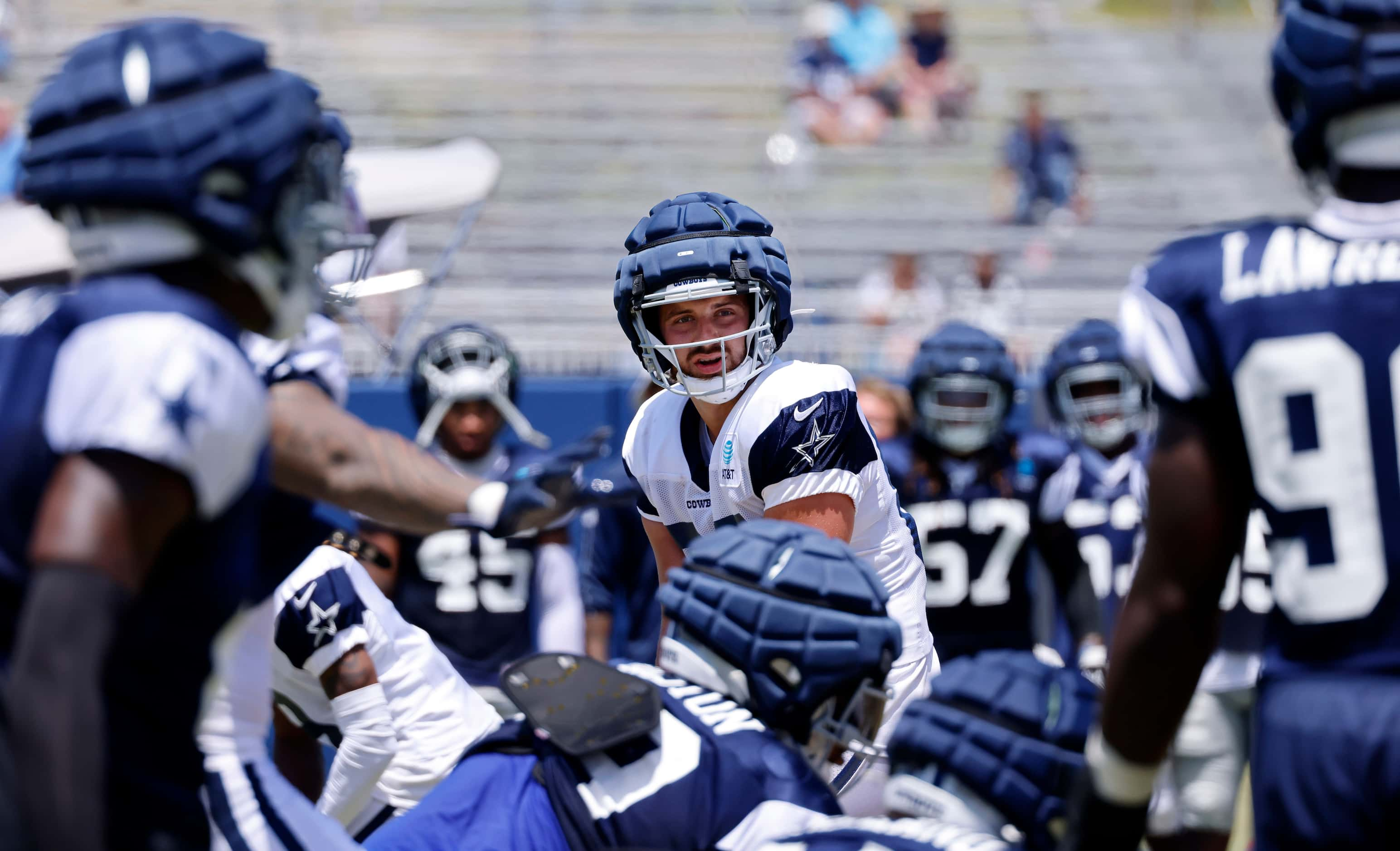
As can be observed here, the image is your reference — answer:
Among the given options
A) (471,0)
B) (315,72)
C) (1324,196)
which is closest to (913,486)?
(1324,196)

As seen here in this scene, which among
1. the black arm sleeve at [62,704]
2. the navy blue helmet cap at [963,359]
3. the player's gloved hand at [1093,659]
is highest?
the black arm sleeve at [62,704]

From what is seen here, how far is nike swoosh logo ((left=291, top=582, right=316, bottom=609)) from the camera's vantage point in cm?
373

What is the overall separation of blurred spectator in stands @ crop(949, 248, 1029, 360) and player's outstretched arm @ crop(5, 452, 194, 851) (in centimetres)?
764

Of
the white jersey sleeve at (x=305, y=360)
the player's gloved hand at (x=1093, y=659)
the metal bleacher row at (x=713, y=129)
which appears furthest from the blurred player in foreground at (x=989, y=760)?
the metal bleacher row at (x=713, y=129)

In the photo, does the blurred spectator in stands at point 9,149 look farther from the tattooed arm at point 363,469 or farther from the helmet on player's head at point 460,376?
the tattooed arm at point 363,469

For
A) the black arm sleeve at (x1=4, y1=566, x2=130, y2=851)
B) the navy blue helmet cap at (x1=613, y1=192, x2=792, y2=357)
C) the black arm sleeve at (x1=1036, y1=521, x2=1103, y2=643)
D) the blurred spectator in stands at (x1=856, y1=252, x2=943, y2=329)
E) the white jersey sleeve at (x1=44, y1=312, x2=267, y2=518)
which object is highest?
the white jersey sleeve at (x1=44, y1=312, x2=267, y2=518)

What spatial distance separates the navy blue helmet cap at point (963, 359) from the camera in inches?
227

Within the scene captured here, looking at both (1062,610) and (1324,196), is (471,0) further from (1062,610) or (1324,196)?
(1324,196)

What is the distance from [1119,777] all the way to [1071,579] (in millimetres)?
3681

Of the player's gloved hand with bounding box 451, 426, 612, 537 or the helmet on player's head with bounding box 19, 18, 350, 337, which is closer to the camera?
the helmet on player's head with bounding box 19, 18, 350, 337

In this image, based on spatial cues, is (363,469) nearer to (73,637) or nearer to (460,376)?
(73,637)

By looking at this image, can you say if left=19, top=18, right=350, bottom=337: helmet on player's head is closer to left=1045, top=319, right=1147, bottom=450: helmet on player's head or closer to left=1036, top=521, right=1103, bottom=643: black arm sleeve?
left=1036, top=521, right=1103, bottom=643: black arm sleeve

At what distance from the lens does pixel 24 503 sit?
165cm

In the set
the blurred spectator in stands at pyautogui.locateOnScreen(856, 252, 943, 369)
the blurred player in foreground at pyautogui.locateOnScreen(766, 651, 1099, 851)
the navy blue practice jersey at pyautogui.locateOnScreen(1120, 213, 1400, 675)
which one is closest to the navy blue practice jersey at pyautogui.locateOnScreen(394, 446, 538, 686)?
the blurred spectator in stands at pyautogui.locateOnScreen(856, 252, 943, 369)
